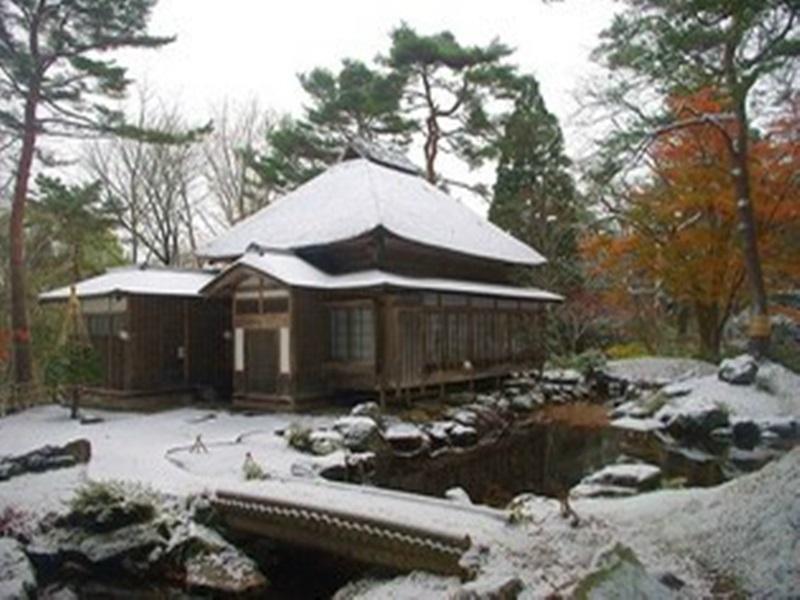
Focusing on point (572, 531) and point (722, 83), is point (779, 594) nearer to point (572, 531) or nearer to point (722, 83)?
point (572, 531)

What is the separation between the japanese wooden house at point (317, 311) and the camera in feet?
45.8

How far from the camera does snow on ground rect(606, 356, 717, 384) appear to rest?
1859 centimetres

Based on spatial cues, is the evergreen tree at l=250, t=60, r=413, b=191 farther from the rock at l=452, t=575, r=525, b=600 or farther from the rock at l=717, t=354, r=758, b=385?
the rock at l=452, t=575, r=525, b=600

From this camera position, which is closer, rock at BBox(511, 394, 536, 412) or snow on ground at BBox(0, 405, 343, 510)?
snow on ground at BBox(0, 405, 343, 510)

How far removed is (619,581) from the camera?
4254 millimetres

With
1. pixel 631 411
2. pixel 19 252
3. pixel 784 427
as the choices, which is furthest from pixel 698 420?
pixel 19 252

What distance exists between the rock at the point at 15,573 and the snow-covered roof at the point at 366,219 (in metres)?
10.6

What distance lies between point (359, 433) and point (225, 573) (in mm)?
3973

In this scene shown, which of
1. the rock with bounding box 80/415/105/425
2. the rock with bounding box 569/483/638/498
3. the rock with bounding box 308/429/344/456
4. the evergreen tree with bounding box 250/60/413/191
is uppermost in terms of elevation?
the evergreen tree with bounding box 250/60/413/191

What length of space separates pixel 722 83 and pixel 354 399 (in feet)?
31.6

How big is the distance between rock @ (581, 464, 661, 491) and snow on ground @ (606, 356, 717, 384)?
10.0 meters

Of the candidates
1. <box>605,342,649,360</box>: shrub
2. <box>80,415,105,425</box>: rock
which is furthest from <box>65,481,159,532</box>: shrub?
<box>605,342,649,360</box>: shrub

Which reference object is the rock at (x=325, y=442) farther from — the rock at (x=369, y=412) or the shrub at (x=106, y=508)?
the shrub at (x=106, y=508)

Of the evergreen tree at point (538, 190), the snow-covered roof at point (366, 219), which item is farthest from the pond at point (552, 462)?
the evergreen tree at point (538, 190)
